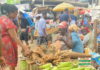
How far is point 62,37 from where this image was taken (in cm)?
616

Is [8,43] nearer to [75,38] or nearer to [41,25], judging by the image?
[75,38]

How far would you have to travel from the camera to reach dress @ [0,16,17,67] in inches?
214

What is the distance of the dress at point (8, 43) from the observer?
17.9 feet

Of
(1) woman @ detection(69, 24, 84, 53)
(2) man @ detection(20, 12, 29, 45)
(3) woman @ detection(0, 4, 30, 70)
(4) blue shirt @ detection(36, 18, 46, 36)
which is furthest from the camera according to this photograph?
(2) man @ detection(20, 12, 29, 45)

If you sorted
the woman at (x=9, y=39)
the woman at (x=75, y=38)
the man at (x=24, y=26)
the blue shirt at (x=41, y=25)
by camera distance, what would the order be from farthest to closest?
the man at (x=24, y=26) → the blue shirt at (x=41, y=25) → the woman at (x=75, y=38) → the woman at (x=9, y=39)

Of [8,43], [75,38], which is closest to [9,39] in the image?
[8,43]

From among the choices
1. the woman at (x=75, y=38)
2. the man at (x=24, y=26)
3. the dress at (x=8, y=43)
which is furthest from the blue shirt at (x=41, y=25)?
the dress at (x=8, y=43)

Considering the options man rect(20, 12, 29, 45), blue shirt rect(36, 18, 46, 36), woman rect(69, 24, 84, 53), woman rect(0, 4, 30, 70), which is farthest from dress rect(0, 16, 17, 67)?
man rect(20, 12, 29, 45)

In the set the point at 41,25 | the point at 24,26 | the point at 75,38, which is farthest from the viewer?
the point at 24,26

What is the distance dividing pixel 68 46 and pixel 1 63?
253cm

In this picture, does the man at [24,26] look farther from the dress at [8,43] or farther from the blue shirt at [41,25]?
the dress at [8,43]

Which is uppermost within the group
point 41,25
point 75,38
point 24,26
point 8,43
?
point 8,43

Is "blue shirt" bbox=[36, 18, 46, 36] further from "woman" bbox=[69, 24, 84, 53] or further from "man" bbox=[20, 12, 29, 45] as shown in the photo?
"woman" bbox=[69, 24, 84, 53]

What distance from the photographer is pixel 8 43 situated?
5.55 metres
